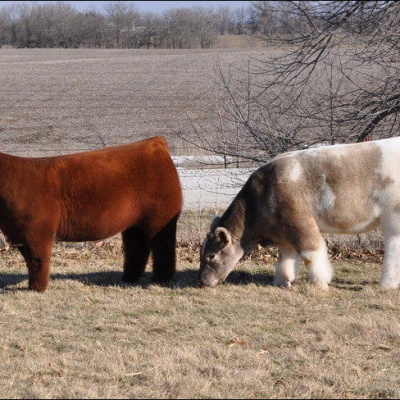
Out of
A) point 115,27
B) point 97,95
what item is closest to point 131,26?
point 115,27

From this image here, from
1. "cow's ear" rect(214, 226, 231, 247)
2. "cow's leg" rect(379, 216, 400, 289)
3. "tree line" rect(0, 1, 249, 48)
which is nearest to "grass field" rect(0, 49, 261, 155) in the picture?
"tree line" rect(0, 1, 249, 48)

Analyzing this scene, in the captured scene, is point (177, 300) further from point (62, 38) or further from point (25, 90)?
point (62, 38)

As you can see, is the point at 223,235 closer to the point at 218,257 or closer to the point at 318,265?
the point at 218,257

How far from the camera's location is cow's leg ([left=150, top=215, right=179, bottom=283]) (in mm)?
9688

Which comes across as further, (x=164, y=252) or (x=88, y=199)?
(x=164, y=252)

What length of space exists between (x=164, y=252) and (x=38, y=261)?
153cm

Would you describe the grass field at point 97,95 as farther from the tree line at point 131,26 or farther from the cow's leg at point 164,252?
the cow's leg at point 164,252

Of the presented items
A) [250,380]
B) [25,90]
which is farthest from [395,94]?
[25,90]

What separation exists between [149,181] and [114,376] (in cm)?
350

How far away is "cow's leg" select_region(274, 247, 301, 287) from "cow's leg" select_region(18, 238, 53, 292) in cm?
271

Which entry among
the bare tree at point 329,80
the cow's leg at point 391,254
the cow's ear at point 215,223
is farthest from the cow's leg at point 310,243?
the bare tree at point 329,80

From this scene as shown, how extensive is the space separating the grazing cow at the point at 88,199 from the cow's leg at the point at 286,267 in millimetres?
1318

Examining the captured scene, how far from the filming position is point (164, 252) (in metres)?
9.76

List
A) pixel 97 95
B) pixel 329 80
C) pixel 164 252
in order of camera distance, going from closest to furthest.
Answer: pixel 164 252, pixel 329 80, pixel 97 95
